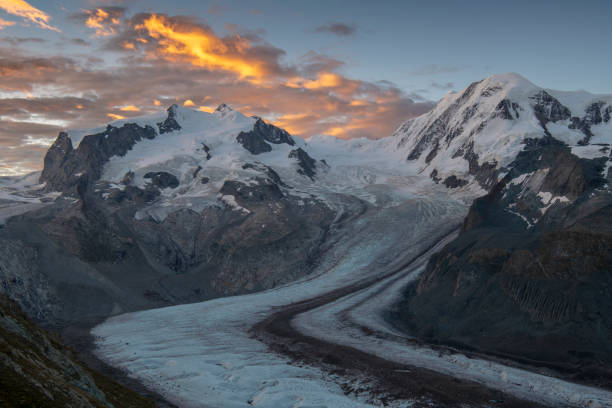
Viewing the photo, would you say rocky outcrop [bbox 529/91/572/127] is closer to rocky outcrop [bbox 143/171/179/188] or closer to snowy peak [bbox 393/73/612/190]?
snowy peak [bbox 393/73/612/190]

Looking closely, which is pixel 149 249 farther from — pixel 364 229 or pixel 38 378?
pixel 38 378

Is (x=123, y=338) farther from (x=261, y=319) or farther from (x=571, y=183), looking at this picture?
(x=571, y=183)

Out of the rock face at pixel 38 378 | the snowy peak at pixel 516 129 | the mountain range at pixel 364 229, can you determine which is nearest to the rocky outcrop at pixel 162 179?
the mountain range at pixel 364 229

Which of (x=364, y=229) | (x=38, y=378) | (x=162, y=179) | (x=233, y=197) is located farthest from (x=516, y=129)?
(x=38, y=378)

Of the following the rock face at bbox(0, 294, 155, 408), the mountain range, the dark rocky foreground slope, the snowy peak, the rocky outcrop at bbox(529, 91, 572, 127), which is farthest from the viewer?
the rocky outcrop at bbox(529, 91, 572, 127)

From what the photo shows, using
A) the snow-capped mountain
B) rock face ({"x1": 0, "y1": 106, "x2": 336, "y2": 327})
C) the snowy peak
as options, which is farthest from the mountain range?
the snowy peak

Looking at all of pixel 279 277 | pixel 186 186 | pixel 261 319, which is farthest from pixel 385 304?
pixel 186 186

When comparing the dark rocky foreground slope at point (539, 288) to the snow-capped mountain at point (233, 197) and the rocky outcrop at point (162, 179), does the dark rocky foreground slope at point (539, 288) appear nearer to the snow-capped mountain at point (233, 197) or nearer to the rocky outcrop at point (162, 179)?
the snow-capped mountain at point (233, 197)
